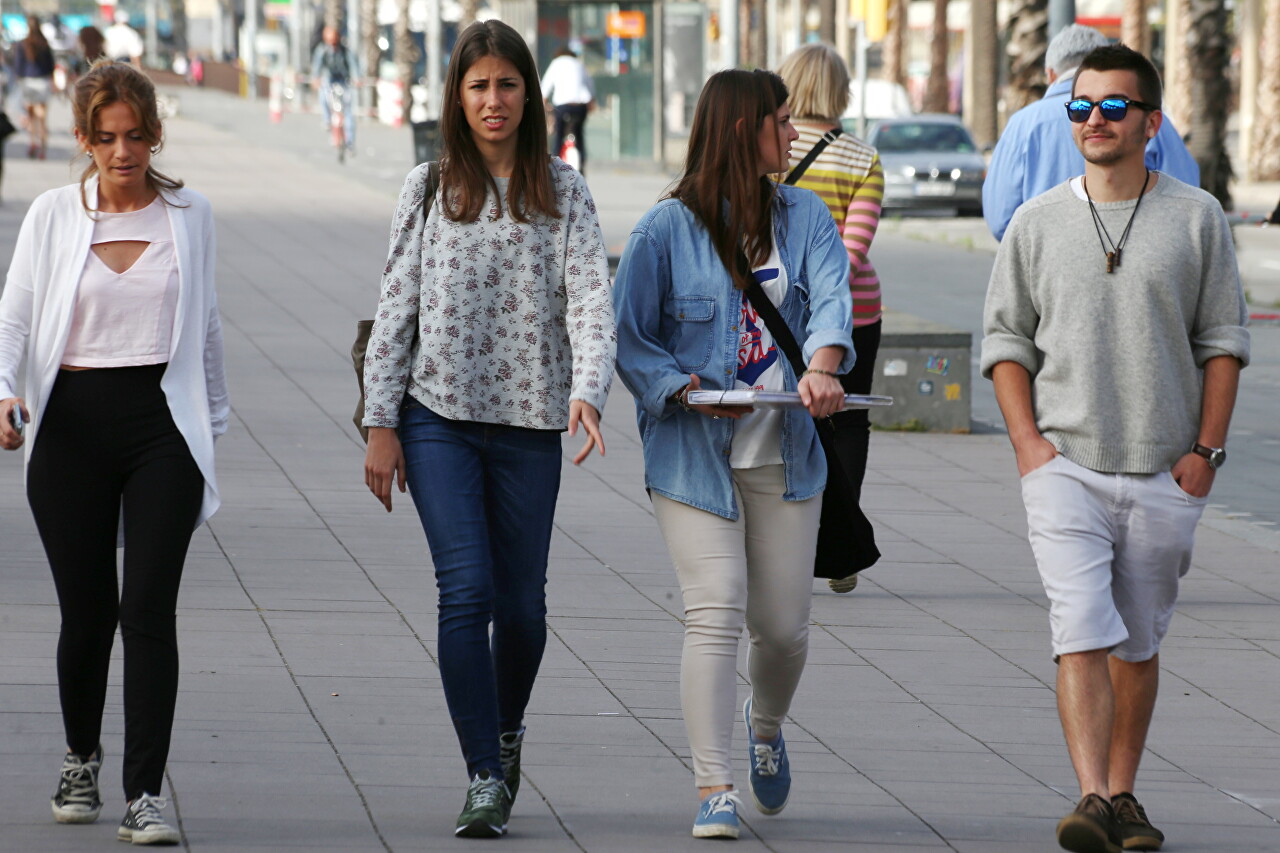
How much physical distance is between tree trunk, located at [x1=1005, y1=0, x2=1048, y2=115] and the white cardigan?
1722 centimetres

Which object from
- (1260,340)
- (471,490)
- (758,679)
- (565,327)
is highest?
(565,327)

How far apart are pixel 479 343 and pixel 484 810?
3.17 feet

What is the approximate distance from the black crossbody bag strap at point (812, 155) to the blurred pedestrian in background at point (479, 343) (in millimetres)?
2457

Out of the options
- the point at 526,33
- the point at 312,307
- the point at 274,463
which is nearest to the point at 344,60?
the point at 526,33

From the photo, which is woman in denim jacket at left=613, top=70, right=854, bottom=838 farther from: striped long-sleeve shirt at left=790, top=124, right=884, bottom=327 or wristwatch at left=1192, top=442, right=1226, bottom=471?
striped long-sleeve shirt at left=790, top=124, right=884, bottom=327

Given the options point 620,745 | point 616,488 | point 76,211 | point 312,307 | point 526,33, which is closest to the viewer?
point 76,211

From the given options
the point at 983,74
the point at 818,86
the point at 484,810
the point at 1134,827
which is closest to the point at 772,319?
the point at 484,810

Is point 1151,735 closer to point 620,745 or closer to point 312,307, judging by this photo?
point 620,745

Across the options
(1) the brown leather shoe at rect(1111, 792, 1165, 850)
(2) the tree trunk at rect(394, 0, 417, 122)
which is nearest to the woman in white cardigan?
(1) the brown leather shoe at rect(1111, 792, 1165, 850)

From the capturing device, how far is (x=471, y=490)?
4.50 m

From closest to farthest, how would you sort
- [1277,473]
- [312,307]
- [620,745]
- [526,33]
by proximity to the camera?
[620,745], [1277,473], [312,307], [526,33]

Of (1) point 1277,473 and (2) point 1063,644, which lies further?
(1) point 1277,473

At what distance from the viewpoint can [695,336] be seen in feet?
15.1

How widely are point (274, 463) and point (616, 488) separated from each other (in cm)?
151
